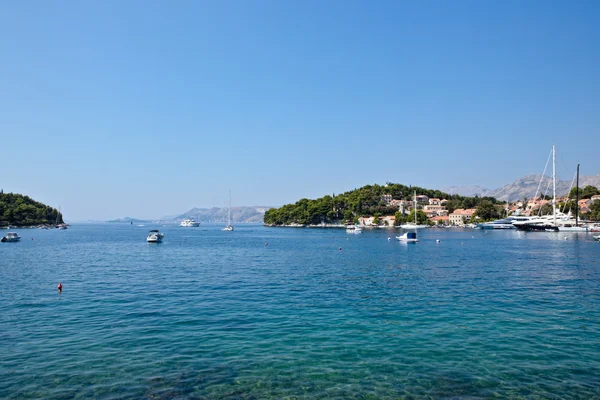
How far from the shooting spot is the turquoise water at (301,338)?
42.8ft

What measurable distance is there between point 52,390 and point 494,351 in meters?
15.0

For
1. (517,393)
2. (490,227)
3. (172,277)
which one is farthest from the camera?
(490,227)

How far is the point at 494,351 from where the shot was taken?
16.2 meters

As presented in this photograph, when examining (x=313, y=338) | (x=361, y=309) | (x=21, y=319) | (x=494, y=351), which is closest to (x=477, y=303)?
(x=361, y=309)

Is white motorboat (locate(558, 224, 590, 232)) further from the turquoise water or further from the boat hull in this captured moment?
the turquoise water

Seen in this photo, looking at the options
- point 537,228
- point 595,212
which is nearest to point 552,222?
point 537,228

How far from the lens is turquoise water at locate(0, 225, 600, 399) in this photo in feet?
42.8

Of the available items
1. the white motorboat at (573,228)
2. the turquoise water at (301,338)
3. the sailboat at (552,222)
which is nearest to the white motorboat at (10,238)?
the turquoise water at (301,338)

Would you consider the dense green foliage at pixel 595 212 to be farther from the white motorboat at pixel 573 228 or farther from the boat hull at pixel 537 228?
the white motorboat at pixel 573 228

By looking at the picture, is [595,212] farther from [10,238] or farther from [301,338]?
[10,238]

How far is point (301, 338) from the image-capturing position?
59.2ft

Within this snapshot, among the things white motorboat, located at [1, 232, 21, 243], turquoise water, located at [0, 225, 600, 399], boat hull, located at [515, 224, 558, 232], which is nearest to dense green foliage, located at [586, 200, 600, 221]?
boat hull, located at [515, 224, 558, 232]

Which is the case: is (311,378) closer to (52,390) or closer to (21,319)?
→ (52,390)

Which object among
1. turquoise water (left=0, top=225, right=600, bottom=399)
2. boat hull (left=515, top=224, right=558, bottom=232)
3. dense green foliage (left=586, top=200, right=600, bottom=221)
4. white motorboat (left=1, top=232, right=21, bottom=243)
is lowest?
turquoise water (left=0, top=225, right=600, bottom=399)
